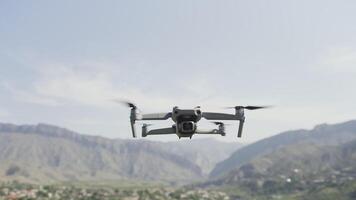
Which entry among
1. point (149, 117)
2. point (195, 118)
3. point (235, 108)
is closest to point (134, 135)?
point (149, 117)

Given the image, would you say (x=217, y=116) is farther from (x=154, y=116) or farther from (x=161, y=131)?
(x=161, y=131)

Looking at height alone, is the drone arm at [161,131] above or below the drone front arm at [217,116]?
below

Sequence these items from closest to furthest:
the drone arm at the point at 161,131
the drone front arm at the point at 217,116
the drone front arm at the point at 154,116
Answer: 1. the drone front arm at the point at 154,116
2. the drone front arm at the point at 217,116
3. the drone arm at the point at 161,131

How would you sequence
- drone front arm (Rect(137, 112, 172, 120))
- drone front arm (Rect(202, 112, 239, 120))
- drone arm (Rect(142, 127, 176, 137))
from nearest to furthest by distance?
drone front arm (Rect(137, 112, 172, 120)) < drone front arm (Rect(202, 112, 239, 120)) < drone arm (Rect(142, 127, 176, 137))

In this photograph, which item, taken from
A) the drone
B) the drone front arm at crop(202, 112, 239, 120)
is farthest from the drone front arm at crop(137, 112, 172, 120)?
the drone front arm at crop(202, 112, 239, 120)

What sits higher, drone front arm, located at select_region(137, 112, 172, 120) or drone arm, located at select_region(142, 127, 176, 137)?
drone front arm, located at select_region(137, 112, 172, 120)

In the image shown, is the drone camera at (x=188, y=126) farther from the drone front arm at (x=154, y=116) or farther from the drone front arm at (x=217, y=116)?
the drone front arm at (x=154, y=116)

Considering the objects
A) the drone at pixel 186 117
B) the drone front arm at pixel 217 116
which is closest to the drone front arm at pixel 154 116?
the drone at pixel 186 117

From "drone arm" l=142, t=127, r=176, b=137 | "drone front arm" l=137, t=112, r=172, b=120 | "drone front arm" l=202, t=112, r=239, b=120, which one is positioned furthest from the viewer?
"drone arm" l=142, t=127, r=176, b=137

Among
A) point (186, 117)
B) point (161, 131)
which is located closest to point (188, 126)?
point (186, 117)

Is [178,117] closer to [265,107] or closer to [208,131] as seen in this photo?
[208,131]

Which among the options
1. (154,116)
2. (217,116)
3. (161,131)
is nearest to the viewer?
(154,116)

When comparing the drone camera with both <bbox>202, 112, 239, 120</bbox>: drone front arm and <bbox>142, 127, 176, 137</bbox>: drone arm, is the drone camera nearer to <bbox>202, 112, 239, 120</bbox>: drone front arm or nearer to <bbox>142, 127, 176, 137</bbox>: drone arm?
<bbox>202, 112, 239, 120</bbox>: drone front arm
